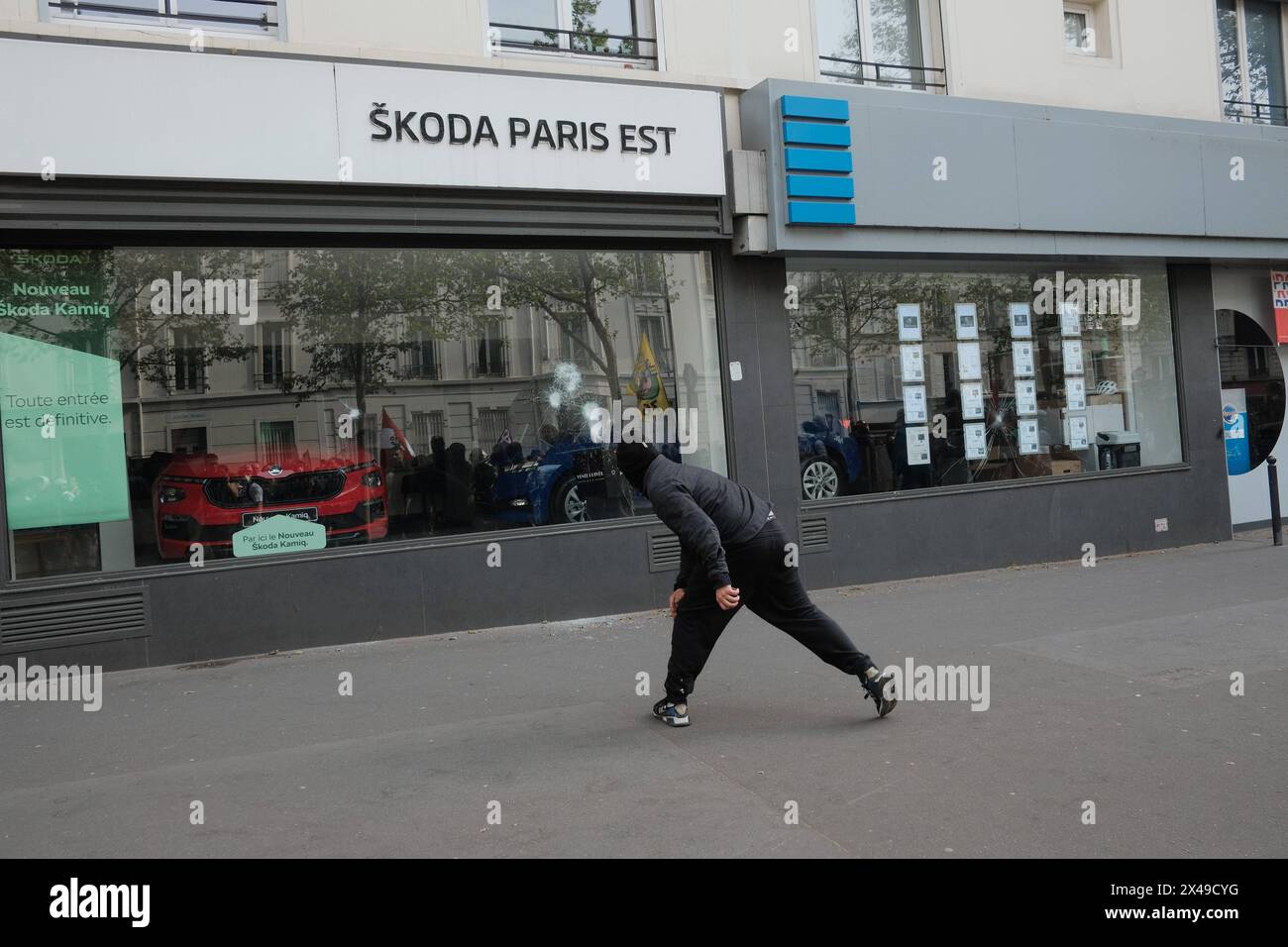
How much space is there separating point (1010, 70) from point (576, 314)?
545 centimetres

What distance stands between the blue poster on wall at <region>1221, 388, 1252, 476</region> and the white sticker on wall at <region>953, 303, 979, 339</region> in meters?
3.92

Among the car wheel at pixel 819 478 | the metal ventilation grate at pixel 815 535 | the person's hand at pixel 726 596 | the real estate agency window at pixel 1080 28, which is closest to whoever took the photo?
the person's hand at pixel 726 596

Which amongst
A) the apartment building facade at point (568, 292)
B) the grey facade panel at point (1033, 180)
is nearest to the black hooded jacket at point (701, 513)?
the apartment building facade at point (568, 292)

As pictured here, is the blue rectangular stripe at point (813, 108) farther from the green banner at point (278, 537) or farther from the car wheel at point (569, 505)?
the green banner at point (278, 537)

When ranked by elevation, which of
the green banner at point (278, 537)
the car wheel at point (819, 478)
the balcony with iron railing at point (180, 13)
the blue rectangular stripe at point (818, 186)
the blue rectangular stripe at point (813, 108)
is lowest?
the green banner at point (278, 537)

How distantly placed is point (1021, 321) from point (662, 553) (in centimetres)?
511

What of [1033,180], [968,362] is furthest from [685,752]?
[1033,180]

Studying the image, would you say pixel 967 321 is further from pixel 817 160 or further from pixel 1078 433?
pixel 817 160

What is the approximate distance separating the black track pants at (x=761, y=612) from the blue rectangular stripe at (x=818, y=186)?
467 centimetres

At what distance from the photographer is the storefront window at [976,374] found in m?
10.4

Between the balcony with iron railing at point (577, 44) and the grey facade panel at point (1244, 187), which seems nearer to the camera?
the balcony with iron railing at point (577, 44)

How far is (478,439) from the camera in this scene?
9.10m

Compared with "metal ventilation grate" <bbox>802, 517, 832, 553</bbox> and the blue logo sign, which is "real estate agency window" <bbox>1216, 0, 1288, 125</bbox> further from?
"metal ventilation grate" <bbox>802, 517, 832, 553</bbox>
